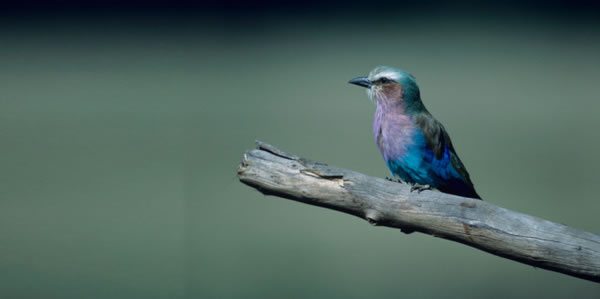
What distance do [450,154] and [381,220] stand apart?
0.94m

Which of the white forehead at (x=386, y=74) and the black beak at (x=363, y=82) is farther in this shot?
the black beak at (x=363, y=82)

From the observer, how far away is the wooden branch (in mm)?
2521

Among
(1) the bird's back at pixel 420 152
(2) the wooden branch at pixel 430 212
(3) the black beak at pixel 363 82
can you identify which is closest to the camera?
(2) the wooden branch at pixel 430 212

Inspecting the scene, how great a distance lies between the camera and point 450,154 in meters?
3.42

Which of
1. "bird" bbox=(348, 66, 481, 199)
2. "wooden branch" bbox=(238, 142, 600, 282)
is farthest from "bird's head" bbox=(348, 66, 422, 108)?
"wooden branch" bbox=(238, 142, 600, 282)

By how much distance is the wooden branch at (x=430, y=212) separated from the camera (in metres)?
2.52

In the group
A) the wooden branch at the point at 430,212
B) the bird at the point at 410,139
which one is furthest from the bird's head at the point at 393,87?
the wooden branch at the point at 430,212

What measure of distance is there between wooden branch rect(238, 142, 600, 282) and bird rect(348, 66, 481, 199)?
0.68 metres

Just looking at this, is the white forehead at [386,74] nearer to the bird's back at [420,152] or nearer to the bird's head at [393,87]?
the bird's head at [393,87]

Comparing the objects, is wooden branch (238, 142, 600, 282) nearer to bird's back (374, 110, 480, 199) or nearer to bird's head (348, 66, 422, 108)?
bird's back (374, 110, 480, 199)

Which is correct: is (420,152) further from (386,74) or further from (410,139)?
(386,74)

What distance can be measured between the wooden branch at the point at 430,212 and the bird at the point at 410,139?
68 cm

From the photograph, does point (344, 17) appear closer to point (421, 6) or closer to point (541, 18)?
point (421, 6)

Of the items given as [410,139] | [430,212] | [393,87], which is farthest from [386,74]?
[430,212]
